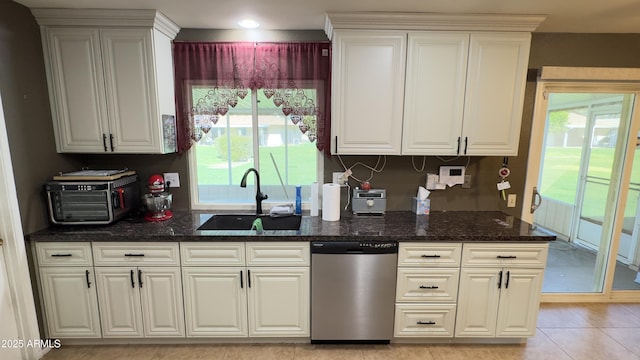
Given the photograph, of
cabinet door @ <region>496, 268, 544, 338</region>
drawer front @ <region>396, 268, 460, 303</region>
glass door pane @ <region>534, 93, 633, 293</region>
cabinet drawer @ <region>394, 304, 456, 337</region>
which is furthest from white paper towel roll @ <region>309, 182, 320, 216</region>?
glass door pane @ <region>534, 93, 633, 293</region>

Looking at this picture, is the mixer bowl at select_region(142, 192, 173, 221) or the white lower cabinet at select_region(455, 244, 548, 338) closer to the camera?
the white lower cabinet at select_region(455, 244, 548, 338)

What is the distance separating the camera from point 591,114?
2.80 m

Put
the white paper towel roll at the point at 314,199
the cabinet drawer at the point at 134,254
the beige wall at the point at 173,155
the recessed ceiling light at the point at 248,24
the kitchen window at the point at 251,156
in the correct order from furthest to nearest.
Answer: the kitchen window at the point at 251,156 < the white paper towel roll at the point at 314,199 < the recessed ceiling light at the point at 248,24 < the cabinet drawer at the point at 134,254 < the beige wall at the point at 173,155

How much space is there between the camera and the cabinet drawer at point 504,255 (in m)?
2.08

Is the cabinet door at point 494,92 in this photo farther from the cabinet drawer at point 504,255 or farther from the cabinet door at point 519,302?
the cabinet door at point 519,302

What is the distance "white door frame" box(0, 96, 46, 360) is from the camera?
183cm

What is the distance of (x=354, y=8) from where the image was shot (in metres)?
2.03

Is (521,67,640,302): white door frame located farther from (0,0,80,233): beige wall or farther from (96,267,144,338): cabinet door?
(0,0,80,233): beige wall

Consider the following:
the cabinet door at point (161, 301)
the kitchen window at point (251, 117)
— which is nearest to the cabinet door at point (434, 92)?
the kitchen window at point (251, 117)

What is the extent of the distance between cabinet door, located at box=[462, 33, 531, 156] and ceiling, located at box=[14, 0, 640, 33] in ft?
0.70

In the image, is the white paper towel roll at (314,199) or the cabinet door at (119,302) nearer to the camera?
the cabinet door at (119,302)

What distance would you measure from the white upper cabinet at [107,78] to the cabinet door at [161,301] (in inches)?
36.6

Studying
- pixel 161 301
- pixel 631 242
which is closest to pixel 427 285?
pixel 161 301

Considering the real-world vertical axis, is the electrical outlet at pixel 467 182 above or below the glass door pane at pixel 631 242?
above
